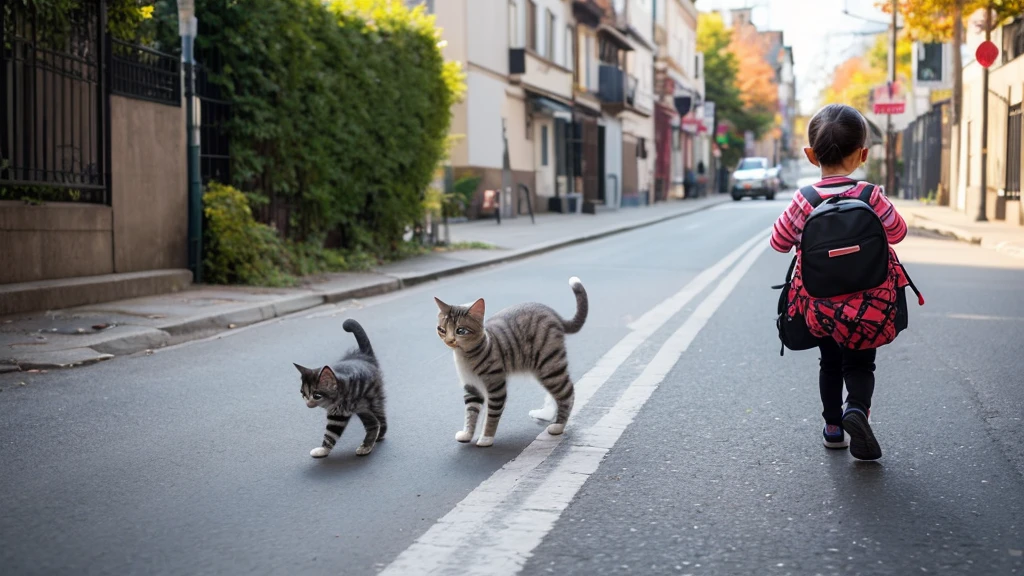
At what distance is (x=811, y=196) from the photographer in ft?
15.2

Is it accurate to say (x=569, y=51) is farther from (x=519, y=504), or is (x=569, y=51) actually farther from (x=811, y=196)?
(x=519, y=504)

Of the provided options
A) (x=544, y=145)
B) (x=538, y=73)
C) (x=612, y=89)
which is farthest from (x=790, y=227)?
(x=612, y=89)

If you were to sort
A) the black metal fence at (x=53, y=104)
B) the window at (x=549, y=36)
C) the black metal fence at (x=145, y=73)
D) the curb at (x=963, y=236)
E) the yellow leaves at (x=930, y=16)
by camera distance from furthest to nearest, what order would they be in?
1. the window at (x=549, y=36)
2. the yellow leaves at (x=930, y=16)
3. the curb at (x=963, y=236)
4. the black metal fence at (x=145, y=73)
5. the black metal fence at (x=53, y=104)

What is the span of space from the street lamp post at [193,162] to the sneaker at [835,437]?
8882 millimetres

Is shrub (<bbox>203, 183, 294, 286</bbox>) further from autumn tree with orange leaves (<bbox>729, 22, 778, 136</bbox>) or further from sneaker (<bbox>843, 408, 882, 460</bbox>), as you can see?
autumn tree with orange leaves (<bbox>729, 22, 778, 136</bbox>)

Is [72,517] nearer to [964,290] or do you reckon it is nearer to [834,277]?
[834,277]

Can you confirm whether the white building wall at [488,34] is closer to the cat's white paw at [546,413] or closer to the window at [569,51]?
the window at [569,51]

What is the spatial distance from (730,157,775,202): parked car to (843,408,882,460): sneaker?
52333 millimetres

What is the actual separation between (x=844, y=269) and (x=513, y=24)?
3066 cm

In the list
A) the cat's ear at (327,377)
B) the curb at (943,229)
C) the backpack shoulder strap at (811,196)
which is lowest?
the cat's ear at (327,377)

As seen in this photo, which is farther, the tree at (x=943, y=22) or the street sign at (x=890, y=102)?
the street sign at (x=890, y=102)

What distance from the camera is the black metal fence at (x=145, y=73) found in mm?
11531

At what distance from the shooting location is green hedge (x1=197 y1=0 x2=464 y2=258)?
43.0 feet

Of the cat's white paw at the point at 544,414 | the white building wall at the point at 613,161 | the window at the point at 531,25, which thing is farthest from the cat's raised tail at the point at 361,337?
the white building wall at the point at 613,161
